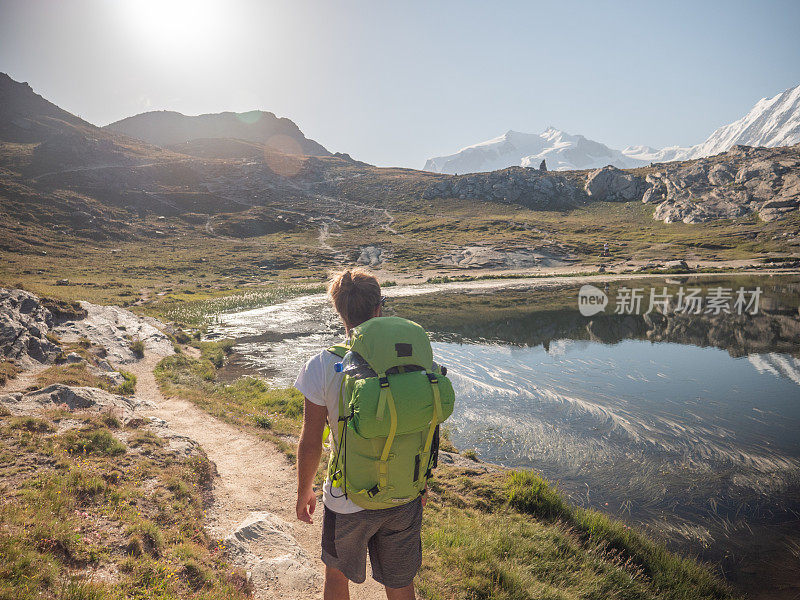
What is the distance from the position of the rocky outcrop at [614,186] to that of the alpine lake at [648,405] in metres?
164

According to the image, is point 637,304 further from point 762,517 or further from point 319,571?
point 319,571

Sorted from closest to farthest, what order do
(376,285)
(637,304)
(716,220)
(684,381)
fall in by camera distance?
(376,285) < (684,381) < (637,304) < (716,220)

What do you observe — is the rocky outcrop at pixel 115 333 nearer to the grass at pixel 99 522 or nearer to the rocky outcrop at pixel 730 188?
the grass at pixel 99 522

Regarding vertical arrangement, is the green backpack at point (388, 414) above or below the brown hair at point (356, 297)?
below

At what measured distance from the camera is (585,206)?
18462 cm

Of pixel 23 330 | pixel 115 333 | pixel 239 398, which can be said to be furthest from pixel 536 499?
pixel 115 333

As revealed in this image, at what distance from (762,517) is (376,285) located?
1287cm

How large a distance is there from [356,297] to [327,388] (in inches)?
37.7

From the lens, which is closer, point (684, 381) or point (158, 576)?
point (158, 576)

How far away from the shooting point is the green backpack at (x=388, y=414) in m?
3.13

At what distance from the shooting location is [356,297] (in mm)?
3971

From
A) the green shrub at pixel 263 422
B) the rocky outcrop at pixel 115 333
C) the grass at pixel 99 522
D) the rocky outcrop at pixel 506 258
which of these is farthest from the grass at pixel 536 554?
the rocky outcrop at pixel 506 258

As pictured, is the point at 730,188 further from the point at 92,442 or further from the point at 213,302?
the point at 92,442

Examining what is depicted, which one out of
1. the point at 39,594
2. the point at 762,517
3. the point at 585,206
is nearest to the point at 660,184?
the point at 585,206
